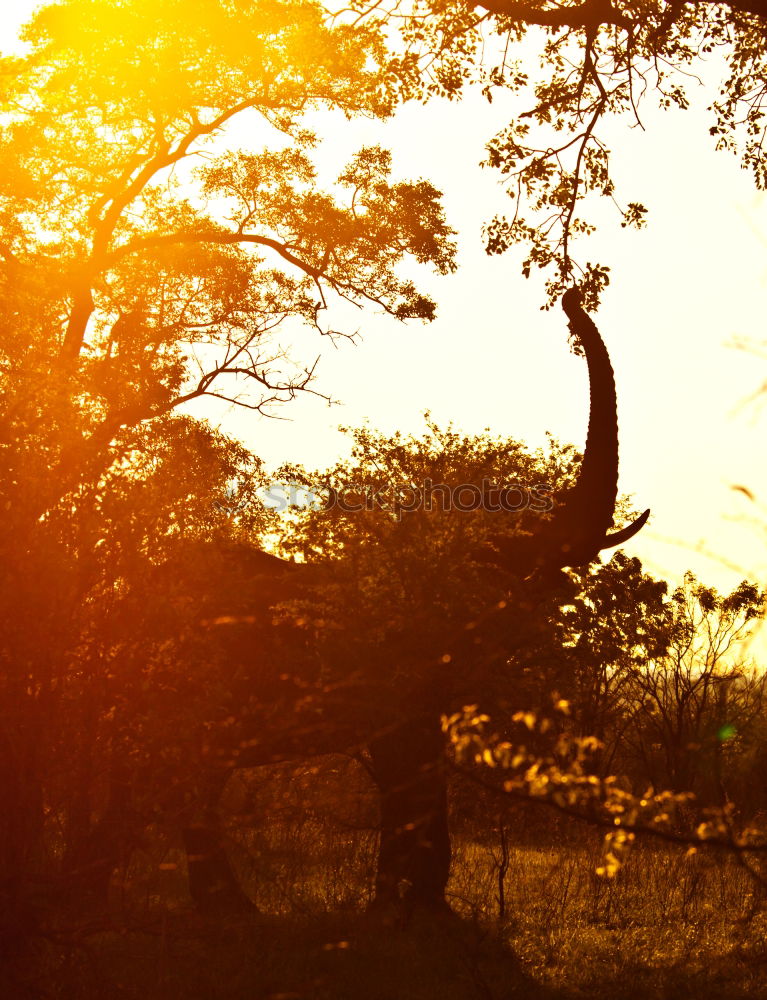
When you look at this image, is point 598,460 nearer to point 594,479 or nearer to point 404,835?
point 594,479

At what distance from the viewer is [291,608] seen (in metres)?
14.9

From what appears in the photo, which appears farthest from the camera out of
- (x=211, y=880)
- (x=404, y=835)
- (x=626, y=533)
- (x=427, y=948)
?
(x=211, y=880)

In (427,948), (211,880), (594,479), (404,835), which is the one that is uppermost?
(594,479)

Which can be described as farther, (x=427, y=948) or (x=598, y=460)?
(x=427, y=948)

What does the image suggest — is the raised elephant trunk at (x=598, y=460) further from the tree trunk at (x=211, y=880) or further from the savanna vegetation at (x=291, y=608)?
the tree trunk at (x=211, y=880)

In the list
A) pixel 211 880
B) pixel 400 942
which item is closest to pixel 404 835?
pixel 400 942

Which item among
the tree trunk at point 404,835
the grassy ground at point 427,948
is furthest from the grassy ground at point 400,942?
the tree trunk at point 404,835

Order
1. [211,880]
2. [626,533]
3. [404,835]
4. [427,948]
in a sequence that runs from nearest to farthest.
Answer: [626,533]
[427,948]
[404,835]
[211,880]

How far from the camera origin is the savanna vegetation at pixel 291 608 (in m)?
9.34

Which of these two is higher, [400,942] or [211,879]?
[211,879]

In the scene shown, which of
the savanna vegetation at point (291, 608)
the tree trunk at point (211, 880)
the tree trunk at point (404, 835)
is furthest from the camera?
the tree trunk at point (211, 880)

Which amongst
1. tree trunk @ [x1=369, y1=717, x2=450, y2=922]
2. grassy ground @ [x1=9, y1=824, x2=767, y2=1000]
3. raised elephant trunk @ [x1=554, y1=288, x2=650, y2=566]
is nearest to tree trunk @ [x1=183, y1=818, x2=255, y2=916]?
grassy ground @ [x1=9, y1=824, x2=767, y2=1000]

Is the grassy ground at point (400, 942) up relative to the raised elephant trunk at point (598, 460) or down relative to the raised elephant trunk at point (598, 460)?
down

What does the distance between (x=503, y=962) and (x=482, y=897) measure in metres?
4.55
